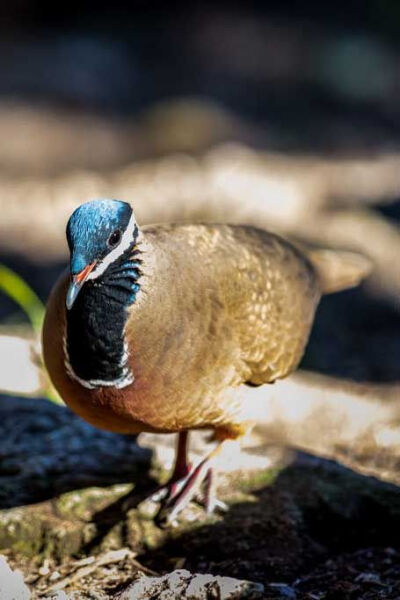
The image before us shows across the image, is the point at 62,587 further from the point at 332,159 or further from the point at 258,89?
the point at 258,89

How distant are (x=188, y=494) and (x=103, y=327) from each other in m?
1.06

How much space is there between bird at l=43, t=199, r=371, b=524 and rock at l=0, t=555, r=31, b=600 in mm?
693

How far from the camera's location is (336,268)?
5.23 meters

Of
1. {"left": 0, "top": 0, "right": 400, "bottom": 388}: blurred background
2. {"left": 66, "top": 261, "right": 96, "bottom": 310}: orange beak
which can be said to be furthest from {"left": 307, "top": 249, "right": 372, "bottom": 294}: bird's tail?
{"left": 66, "top": 261, "right": 96, "bottom": 310}: orange beak

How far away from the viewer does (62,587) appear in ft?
11.9

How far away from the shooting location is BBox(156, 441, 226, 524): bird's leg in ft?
13.6

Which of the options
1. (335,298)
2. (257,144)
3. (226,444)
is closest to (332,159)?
(257,144)

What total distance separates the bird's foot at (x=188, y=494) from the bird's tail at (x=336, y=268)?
1345mm

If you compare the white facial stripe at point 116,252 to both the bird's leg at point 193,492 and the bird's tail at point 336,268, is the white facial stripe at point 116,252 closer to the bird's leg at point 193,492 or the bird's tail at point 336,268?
the bird's leg at point 193,492

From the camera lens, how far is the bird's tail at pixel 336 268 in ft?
16.9

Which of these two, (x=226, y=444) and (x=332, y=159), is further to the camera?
(x=332, y=159)

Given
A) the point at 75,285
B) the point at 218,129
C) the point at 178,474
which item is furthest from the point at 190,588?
the point at 218,129

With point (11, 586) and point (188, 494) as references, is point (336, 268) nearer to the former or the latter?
point (188, 494)

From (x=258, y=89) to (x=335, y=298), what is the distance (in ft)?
19.4
